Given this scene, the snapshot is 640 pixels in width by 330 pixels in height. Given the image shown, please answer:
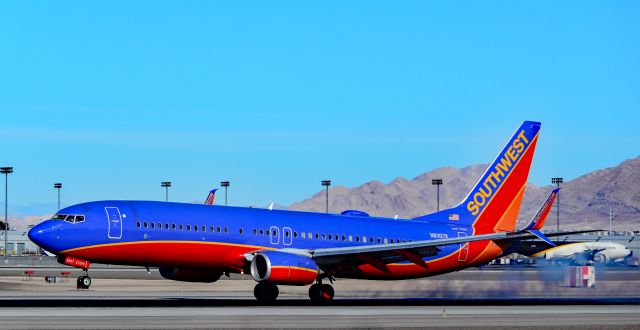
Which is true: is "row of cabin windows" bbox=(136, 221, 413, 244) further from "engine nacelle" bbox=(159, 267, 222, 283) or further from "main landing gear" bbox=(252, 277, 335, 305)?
"main landing gear" bbox=(252, 277, 335, 305)

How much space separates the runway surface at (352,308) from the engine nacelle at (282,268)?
1.29 metres

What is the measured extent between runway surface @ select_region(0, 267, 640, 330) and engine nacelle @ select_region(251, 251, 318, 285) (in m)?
1.29

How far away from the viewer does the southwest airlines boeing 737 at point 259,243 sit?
1962 inches

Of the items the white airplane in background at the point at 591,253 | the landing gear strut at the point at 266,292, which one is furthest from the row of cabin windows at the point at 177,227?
the white airplane in background at the point at 591,253

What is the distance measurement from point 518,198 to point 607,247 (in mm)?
130742

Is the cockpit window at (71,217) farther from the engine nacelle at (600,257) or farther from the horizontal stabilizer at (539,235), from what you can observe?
the engine nacelle at (600,257)

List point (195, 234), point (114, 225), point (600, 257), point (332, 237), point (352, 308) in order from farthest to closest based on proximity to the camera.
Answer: point (600, 257) < point (332, 237) < point (195, 234) < point (114, 225) < point (352, 308)

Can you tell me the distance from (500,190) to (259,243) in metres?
16.5

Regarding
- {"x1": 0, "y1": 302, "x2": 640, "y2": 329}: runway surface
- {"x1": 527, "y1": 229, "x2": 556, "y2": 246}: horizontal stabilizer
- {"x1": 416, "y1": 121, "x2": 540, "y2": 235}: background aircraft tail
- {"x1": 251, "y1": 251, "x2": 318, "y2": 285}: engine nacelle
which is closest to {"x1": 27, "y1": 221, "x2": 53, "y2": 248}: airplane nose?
{"x1": 0, "y1": 302, "x2": 640, "y2": 329}: runway surface

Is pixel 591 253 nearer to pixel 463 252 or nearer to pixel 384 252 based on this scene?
pixel 463 252

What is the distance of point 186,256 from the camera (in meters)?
51.2

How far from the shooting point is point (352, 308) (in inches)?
1887

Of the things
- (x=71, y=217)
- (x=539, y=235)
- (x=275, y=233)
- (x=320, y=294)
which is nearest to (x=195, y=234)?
(x=275, y=233)

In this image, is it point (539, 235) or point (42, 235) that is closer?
point (42, 235)
